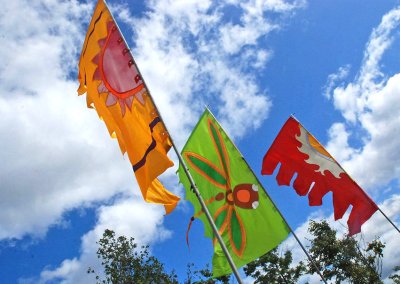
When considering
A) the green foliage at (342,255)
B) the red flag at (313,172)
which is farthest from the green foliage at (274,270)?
the red flag at (313,172)

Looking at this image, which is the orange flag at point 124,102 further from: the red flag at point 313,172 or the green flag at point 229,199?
the red flag at point 313,172

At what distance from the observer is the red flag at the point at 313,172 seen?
9703mm

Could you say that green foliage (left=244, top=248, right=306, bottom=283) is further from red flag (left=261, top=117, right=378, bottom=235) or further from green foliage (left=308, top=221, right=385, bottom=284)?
red flag (left=261, top=117, right=378, bottom=235)

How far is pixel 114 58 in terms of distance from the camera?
7883mm

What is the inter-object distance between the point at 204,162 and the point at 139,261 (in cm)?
2699

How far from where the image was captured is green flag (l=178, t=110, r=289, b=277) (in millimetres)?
9188

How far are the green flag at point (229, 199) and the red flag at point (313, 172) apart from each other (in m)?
1.80

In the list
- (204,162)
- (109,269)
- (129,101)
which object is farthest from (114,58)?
(109,269)

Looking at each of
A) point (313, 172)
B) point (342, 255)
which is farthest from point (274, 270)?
point (313, 172)

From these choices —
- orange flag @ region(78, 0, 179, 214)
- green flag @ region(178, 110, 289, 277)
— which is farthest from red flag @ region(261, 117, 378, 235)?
orange flag @ region(78, 0, 179, 214)

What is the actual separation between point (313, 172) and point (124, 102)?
5.67 meters

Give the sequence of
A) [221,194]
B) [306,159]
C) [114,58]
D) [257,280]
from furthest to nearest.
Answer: [257,280] → [306,159] → [221,194] → [114,58]

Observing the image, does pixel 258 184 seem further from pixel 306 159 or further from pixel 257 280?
pixel 257 280

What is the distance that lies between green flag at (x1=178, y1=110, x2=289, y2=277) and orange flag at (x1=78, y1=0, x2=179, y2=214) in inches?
112
